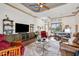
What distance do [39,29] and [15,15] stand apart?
0.55 meters

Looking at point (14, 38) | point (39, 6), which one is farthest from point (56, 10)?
point (14, 38)

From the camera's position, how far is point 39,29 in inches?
95.4

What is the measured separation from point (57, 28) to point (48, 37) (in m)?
0.26

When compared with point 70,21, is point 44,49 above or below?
below

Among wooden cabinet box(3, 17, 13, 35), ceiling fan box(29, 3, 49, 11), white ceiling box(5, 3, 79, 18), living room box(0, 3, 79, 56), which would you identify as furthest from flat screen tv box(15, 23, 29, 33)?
ceiling fan box(29, 3, 49, 11)

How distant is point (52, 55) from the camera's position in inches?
93.6

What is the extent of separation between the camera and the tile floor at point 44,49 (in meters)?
2.38

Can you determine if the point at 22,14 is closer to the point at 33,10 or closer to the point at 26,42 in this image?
the point at 33,10

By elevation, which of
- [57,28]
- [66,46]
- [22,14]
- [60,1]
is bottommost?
[66,46]

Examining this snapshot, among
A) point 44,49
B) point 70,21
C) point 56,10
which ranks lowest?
point 44,49

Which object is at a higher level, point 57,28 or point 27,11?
point 27,11

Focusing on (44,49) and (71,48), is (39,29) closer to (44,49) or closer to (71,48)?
(44,49)

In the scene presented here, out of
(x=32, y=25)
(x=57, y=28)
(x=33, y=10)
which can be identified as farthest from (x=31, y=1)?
(x=57, y=28)

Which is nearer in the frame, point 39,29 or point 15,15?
point 15,15
